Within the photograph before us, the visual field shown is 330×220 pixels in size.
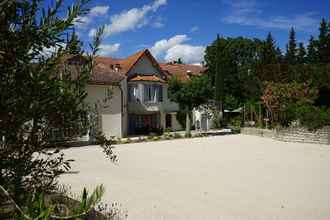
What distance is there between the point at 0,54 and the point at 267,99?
30.1m

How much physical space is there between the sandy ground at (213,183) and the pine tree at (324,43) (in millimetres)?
46473


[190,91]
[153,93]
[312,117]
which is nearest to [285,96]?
[312,117]

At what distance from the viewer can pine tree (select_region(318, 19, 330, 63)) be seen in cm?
6016

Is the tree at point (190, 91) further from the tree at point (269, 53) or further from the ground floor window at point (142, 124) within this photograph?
the tree at point (269, 53)

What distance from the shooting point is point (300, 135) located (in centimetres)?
2628

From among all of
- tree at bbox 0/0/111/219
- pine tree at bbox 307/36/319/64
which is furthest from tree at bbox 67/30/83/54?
pine tree at bbox 307/36/319/64

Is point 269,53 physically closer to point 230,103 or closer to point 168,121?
point 230,103

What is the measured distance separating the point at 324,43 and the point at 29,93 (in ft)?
234

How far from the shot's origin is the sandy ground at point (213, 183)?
8391 mm

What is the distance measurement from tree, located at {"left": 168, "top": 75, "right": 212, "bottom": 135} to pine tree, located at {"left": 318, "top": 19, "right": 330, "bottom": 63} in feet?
118

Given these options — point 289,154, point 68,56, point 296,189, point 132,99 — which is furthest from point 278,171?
point 132,99

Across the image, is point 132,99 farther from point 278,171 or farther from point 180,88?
point 278,171

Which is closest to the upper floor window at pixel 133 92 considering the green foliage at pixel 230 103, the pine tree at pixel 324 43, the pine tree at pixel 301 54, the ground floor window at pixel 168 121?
the ground floor window at pixel 168 121

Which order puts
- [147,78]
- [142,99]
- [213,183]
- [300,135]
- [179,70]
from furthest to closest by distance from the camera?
[179,70], [147,78], [142,99], [300,135], [213,183]
